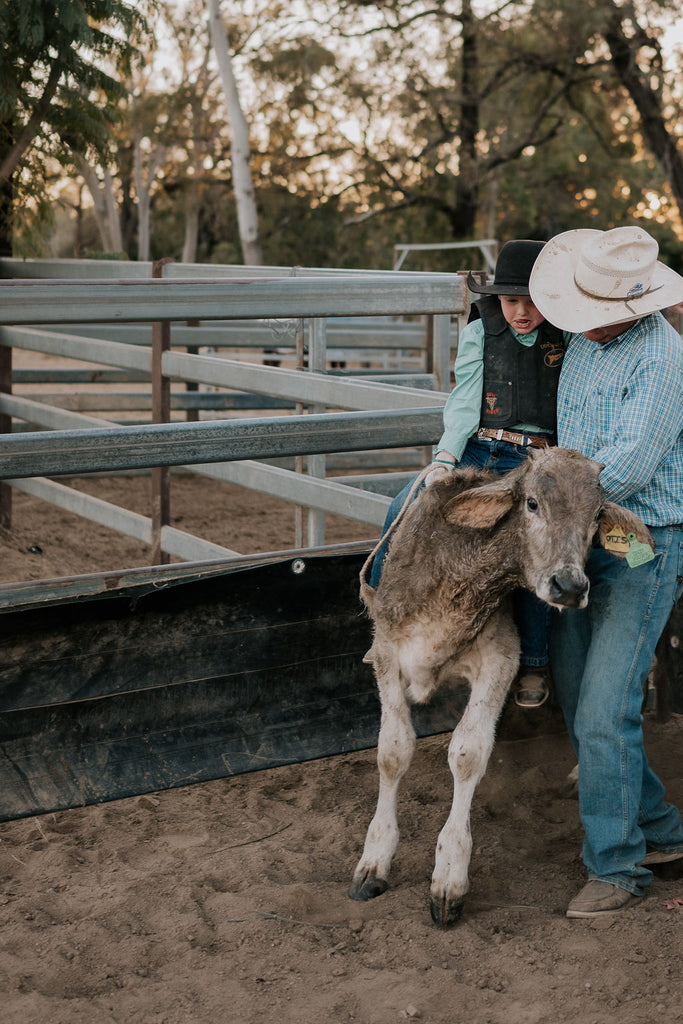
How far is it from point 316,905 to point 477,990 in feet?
2.17

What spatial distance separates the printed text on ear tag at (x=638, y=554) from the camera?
10.7 ft

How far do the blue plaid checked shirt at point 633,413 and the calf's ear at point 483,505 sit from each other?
0.31 meters

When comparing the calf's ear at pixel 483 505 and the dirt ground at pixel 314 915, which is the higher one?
the calf's ear at pixel 483 505

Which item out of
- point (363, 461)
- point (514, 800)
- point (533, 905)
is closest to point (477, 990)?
point (533, 905)

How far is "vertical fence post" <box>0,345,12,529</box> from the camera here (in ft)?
23.1

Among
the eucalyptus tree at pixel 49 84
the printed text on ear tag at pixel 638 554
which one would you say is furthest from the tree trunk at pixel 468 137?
the printed text on ear tag at pixel 638 554

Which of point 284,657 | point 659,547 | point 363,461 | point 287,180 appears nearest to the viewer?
point 659,547

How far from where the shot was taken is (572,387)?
3.55 meters

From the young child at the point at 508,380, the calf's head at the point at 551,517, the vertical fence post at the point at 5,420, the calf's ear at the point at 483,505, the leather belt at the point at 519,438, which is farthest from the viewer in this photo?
the vertical fence post at the point at 5,420

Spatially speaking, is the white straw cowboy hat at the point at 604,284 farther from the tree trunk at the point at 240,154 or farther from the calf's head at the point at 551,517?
the tree trunk at the point at 240,154

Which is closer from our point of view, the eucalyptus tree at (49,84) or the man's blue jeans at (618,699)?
the man's blue jeans at (618,699)

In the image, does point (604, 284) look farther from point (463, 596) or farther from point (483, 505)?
point (463, 596)

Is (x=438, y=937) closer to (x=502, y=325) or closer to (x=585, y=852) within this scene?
(x=585, y=852)

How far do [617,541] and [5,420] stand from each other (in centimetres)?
489
